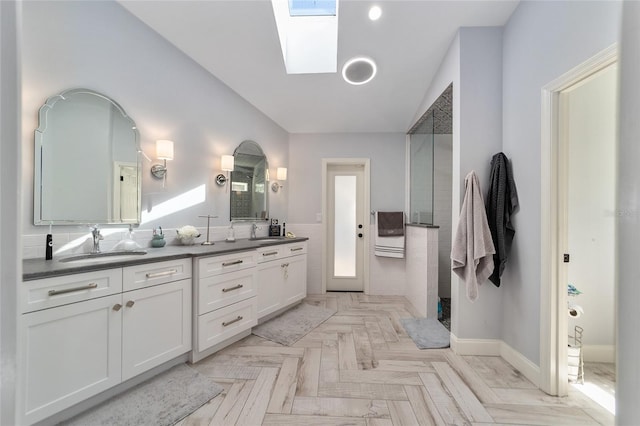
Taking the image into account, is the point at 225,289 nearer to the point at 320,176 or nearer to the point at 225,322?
the point at 225,322

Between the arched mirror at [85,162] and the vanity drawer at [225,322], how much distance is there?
101 cm

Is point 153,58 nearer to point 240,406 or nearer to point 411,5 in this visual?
point 411,5

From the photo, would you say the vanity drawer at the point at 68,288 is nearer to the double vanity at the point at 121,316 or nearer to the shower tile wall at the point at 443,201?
the double vanity at the point at 121,316

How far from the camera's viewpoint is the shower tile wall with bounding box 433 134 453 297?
350cm

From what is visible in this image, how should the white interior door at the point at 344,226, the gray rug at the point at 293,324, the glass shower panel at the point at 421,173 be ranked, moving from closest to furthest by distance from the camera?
the gray rug at the point at 293,324, the glass shower panel at the point at 421,173, the white interior door at the point at 344,226

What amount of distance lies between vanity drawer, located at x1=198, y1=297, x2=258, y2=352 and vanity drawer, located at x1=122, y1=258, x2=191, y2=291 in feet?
1.30

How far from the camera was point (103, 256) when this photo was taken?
1857 millimetres

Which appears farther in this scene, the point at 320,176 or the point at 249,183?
the point at 320,176

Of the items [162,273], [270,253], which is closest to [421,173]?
[270,253]

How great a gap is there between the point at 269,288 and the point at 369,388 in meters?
1.43

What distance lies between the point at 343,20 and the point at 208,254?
2.42 m

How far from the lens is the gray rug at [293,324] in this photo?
8.32 ft

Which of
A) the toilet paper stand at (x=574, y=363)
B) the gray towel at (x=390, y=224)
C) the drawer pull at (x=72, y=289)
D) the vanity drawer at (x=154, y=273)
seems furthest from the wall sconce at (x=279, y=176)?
the toilet paper stand at (x=574, y=363)

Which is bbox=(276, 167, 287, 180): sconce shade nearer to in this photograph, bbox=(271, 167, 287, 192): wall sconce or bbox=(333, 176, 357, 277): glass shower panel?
bbox=(271, 167, 287, 192): wall sconce
